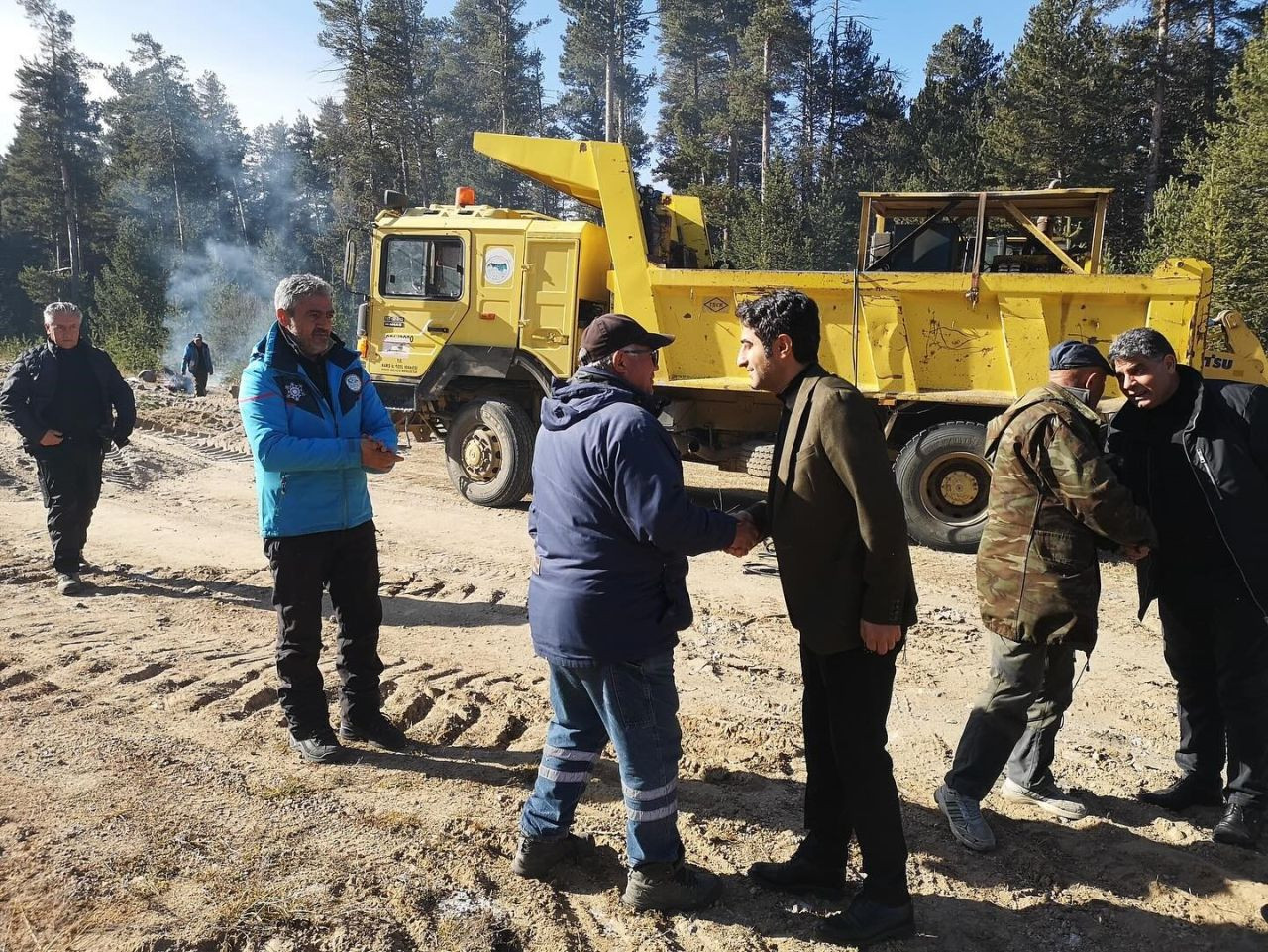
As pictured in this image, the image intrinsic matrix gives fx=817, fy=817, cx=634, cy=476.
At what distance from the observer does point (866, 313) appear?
668 centimetres

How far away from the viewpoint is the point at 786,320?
2.26 meters

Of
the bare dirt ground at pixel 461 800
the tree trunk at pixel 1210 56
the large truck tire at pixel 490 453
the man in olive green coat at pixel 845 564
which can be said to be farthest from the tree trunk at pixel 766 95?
the man in olive green coat at pixel 845 564

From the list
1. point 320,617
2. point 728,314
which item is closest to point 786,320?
point 320,617

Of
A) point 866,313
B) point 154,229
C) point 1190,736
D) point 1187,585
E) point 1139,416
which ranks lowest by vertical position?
point 1190,736

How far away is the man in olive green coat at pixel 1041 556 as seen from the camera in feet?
8.73

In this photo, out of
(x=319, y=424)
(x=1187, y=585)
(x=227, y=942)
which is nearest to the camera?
(x=227, y=942)

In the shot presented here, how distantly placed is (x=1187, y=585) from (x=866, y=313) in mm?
4090

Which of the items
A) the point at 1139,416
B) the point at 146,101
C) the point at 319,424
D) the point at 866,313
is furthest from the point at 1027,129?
the point at 146,101

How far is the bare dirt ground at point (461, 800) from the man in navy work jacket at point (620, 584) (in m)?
0.33

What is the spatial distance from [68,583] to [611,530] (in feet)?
15.5

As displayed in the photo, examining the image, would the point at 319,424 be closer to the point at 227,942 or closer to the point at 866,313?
the point at 227,942

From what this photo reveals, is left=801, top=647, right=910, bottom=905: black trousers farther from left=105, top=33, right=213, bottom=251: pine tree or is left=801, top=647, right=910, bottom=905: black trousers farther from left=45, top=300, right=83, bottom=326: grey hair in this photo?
left=105, top=33, right=213, bottom=251: pine tree

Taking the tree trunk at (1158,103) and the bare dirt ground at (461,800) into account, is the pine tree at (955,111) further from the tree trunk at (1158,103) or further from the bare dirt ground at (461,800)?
the bare dirt ground at (461,800)

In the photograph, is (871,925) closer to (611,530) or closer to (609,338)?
(611,530)
